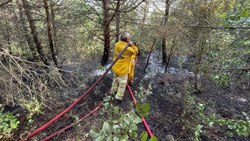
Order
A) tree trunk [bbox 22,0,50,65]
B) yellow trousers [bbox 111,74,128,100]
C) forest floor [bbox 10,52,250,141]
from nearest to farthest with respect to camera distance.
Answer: forest floor [bbox 10,52,250,141], yellow trousers [bbox 111,74,128,100], tree trunk [bbox 22,0,50,65]

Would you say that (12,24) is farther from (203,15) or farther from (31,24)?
(203,15)

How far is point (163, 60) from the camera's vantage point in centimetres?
997

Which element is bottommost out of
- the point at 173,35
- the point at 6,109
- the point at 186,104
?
the point at 6,109

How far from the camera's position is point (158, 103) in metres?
5.75

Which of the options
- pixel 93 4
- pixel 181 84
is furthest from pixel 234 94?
pixel 93 4

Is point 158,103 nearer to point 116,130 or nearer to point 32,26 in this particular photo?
point 116,130

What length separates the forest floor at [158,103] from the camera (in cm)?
447

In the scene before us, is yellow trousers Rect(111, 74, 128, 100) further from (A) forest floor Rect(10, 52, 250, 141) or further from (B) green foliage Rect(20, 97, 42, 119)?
(B) green foliage Rect(20, 97, 42, 119)

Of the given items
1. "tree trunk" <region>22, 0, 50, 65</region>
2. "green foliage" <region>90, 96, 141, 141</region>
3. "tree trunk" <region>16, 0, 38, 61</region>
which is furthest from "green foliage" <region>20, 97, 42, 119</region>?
"tree trunk" <region>22, 0, 50, 65</region>

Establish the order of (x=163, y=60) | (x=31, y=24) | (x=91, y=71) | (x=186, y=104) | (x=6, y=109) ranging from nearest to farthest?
(x=186, y=104) → (x=6, y=109) → (x=31, y=24) → (x=91, y=71) → (x=163, y=60)

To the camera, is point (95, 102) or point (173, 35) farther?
point (173, 35)

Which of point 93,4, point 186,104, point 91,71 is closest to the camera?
point 186,104

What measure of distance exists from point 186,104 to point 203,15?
2.75 metres

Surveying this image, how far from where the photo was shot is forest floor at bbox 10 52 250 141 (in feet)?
14.7
